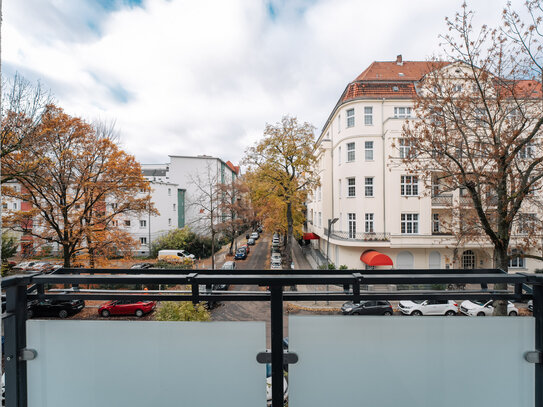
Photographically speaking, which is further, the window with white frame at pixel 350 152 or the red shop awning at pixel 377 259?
the window with white frame at pixel 350 152

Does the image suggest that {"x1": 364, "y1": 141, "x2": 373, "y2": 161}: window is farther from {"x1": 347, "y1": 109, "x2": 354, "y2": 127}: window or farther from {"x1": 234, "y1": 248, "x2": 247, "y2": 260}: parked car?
{"x1": 234, "y1": 248, "x2": 247, "y2": 260}: parked car

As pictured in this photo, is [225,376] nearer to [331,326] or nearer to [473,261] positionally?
[331,326]

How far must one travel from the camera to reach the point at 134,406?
57.4 inches

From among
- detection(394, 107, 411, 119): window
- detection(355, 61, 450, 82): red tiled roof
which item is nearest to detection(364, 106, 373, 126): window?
detection(394, 107, 411, 119): window

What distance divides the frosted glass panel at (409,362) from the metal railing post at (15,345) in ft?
5.03

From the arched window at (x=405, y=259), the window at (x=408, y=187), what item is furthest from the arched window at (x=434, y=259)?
the window at (x=408, y=187)

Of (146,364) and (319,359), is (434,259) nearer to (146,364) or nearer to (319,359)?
(319,359)

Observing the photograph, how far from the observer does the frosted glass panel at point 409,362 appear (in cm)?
144

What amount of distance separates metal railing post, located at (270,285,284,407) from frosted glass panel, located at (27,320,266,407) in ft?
0.23

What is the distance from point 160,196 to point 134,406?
65.8 feet

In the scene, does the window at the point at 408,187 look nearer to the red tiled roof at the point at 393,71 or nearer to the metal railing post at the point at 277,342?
the red tiled roof at the point at 393,71

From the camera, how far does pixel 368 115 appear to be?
44.4ft

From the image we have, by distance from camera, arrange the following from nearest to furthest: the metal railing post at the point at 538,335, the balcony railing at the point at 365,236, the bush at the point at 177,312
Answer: the metal railing post at the point at 538,335
the bush at the point at 177,312
the balcony railing at the point at 365,236

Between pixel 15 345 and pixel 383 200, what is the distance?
44.1 feet
